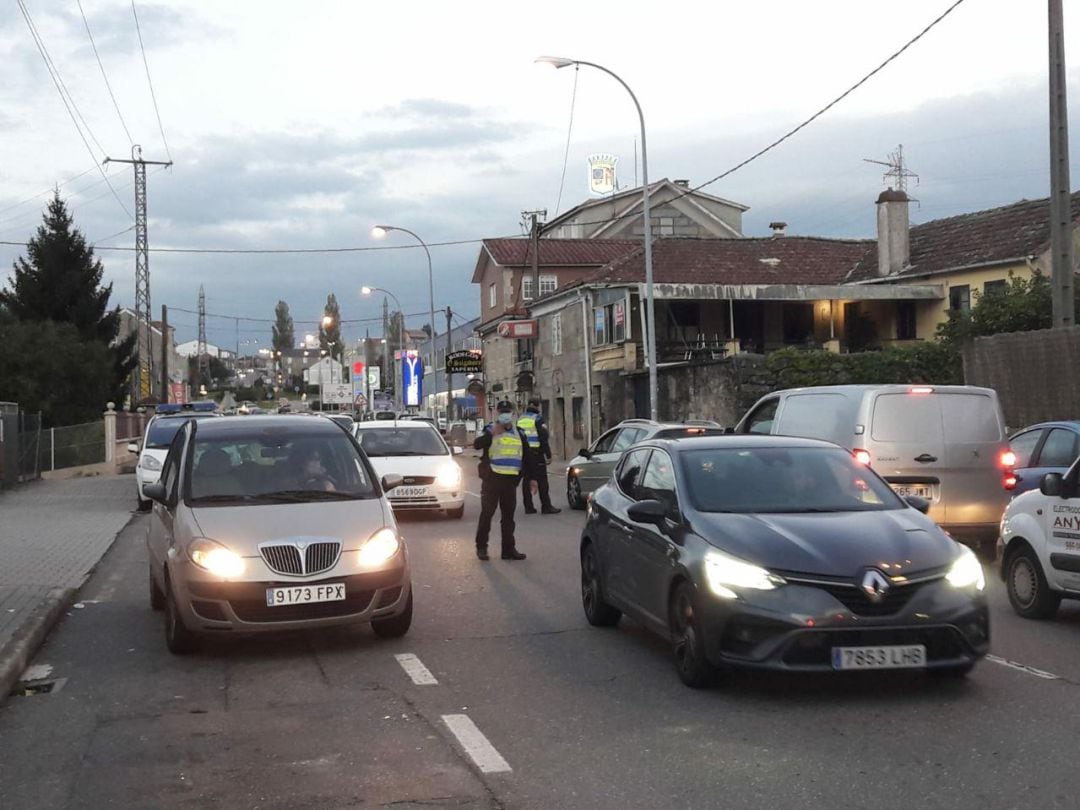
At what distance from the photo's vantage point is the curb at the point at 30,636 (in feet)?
25.2

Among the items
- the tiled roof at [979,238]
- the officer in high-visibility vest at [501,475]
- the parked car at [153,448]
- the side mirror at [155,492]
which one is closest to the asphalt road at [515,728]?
the side mirror at [155,492]

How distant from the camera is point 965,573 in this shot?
6941 mm

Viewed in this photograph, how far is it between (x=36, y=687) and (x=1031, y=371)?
58.6ft

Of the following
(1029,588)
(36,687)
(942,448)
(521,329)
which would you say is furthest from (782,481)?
(521,329)

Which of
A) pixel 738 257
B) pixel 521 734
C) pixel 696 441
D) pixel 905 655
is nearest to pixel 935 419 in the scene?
pixel 696 441

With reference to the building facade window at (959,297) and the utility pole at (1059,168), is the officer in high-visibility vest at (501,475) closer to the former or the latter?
the utility pole at (1059,168)

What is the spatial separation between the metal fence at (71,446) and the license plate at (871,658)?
3203cm

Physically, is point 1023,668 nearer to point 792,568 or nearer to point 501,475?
point 792,568

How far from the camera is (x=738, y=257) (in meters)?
45.6

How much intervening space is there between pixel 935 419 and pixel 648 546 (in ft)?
18.7

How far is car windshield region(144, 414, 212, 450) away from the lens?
22.5m

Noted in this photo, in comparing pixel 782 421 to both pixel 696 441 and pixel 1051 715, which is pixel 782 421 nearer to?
pixel 696 441

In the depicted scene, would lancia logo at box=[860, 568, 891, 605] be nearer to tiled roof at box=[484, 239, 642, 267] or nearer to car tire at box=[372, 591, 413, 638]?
car tire at box=[372, 591, 413, 638]

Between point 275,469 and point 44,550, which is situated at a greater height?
point 275,469
